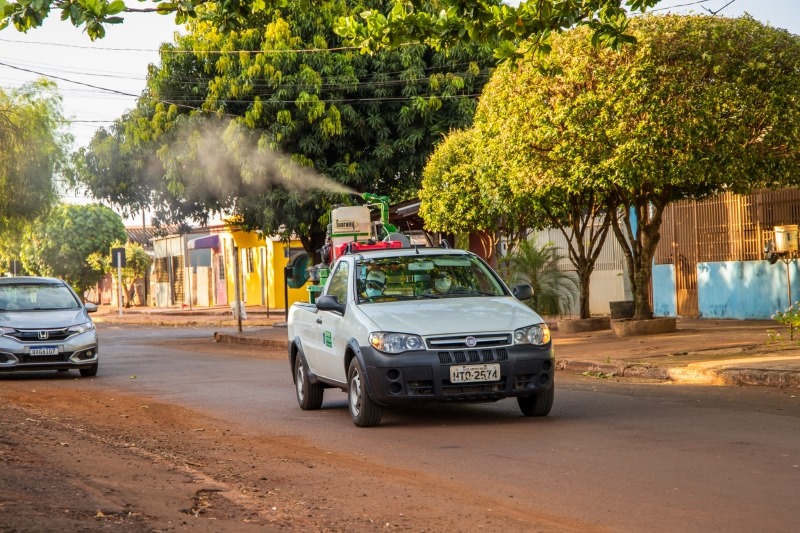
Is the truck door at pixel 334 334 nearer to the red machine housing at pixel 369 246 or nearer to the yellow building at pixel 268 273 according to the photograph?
the red machine housing at pixel 369 246

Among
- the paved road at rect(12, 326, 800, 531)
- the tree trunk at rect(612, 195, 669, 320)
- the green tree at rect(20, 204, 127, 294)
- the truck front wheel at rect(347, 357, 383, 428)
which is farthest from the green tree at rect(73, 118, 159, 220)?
the green tree at rect(20, 204, 127, 294)

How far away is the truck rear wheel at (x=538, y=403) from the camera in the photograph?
37.1 feet

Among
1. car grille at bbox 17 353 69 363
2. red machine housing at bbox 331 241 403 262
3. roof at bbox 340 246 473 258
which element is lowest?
car grille at bbox 17 353 69 363

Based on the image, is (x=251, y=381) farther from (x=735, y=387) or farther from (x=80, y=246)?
(x=80, y=246)

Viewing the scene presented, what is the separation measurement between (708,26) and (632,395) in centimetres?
847

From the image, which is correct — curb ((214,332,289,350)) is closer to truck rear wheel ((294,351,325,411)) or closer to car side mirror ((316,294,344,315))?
truck rear wheel ((294,351,325,411))

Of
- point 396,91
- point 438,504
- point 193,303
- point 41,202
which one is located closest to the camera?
point 438,504

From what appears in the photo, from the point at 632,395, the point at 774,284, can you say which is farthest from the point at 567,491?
the point at 774,284

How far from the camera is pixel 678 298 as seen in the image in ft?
92.3

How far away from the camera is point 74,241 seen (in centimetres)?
7500

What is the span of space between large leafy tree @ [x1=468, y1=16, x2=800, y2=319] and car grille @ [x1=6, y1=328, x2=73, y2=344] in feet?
26.9

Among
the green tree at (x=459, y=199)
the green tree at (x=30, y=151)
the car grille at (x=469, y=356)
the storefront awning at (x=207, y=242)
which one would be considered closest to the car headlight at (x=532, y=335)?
the car grille at (x=469, y=356)

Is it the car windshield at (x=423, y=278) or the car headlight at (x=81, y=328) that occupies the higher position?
the car windshield at (x=423, y=278)

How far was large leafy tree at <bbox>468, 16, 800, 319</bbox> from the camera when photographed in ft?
63.2
